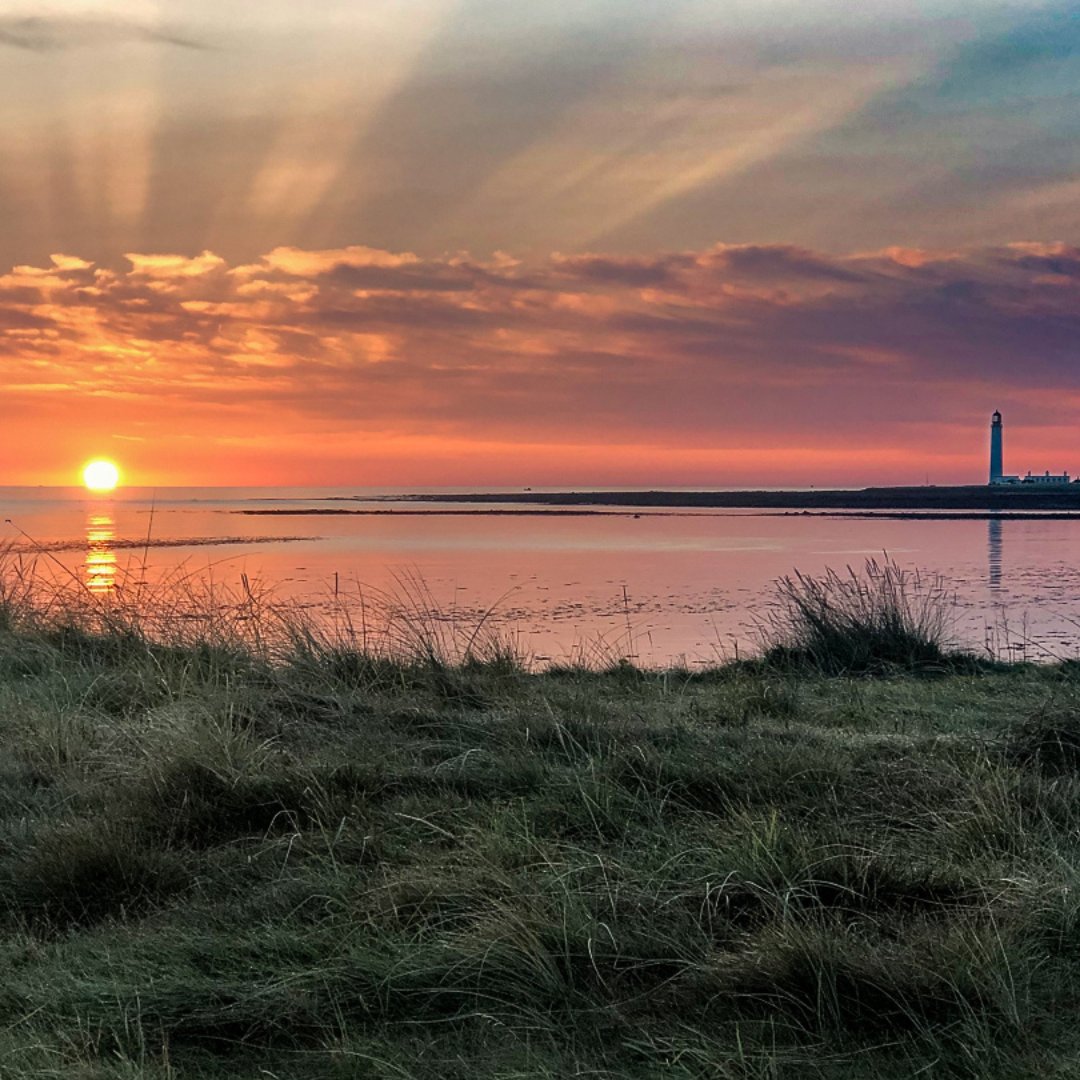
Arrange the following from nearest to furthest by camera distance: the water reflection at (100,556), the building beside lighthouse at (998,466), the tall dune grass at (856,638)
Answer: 1. the tall dune grass at (856,638)
2. the water reflection at (100,556)
3. the building beside lighthouse at (998,466)

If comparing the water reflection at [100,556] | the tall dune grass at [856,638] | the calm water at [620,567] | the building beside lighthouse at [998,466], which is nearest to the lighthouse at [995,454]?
the building beside lighthouse at [998,466]

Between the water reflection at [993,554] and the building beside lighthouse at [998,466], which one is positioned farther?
the building beside lighthouse at [998,466]

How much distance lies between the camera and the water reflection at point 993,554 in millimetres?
22267

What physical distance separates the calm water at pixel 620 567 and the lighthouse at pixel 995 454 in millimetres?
56117

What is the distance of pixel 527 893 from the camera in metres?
3.61

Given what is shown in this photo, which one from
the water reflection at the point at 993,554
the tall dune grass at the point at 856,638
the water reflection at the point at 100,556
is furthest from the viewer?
the water reflection at the point at 993,554

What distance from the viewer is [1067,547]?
31.9 m

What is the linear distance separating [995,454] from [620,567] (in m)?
87.6

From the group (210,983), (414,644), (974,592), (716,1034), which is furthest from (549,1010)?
(974,592)

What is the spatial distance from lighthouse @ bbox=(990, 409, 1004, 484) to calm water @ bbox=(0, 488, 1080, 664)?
184 feet

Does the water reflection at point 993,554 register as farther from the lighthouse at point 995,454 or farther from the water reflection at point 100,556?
the lighthouse at point 995,454

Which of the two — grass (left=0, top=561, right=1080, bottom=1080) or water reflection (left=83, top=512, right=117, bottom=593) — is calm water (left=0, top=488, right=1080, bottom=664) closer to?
water reflection (left=83, top=512, right=117, bottom=593)

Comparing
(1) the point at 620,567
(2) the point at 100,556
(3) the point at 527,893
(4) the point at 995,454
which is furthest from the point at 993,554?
(4) the point at 995,454

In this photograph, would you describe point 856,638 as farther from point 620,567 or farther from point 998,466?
point 998,466
